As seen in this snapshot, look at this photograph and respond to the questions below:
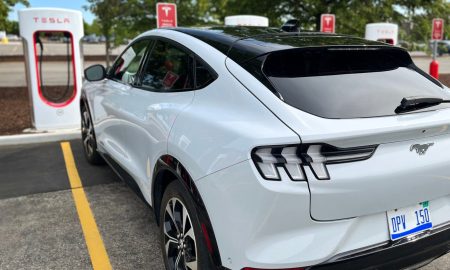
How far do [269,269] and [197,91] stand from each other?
1.18 m

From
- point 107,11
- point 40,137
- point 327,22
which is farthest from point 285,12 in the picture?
point 40,137

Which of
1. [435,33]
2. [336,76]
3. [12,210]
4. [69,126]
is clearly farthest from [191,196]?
[435,33]

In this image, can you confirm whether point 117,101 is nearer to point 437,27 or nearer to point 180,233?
point 180,233

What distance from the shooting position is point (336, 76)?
7.77 ft

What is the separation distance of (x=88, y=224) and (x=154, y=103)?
4.92 feet

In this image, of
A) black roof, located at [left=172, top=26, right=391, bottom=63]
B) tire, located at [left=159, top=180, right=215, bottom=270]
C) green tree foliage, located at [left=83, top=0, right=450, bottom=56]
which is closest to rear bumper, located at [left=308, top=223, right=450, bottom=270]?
tire, located at [left=159, top=180, right=215, bottom=270]

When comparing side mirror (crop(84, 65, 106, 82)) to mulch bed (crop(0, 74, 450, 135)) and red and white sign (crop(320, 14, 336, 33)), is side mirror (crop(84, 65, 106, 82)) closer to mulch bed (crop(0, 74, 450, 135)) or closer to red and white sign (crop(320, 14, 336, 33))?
mulch bed (crop(0, 74, 450, 135))

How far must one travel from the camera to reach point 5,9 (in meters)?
10.0

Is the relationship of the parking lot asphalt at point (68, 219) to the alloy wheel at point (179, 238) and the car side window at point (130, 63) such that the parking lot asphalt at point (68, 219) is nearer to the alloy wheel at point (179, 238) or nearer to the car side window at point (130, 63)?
the alloy wheel at point (179, 238)

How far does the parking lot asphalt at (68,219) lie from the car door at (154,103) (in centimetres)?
53

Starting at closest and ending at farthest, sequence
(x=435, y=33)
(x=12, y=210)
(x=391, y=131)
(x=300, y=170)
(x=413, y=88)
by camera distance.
→ (x=300, y=170), (x=391, y=131), (x=413, y=88), (x=12, y=210), (x=435, y=33)

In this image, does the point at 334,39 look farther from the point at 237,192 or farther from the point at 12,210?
the point at 12,210

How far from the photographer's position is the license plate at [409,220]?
83.7 inches

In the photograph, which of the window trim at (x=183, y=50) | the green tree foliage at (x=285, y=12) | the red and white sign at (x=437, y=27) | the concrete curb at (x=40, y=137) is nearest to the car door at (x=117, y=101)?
the window trim at (x=183, y=50)
